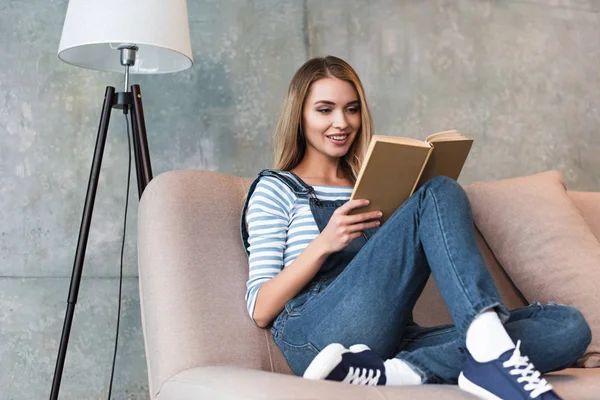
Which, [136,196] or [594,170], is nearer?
[136,196]

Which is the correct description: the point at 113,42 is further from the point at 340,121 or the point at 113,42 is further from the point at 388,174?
the point at 388,174

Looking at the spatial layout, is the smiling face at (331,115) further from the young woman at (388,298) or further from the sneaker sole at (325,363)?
the sneaker sole at (325,363)

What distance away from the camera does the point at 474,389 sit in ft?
4.79

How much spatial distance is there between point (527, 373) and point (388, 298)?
0.36 metres


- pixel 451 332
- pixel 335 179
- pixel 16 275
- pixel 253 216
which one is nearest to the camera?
pixel 451 332

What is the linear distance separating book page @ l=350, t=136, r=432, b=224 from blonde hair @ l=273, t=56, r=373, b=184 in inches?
19.7

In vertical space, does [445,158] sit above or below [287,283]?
above

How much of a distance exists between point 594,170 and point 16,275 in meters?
2.50

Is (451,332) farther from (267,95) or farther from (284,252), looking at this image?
(267,95)

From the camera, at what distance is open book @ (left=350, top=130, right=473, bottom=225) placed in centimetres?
166

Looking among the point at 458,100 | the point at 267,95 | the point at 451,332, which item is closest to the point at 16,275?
the point at 267,95

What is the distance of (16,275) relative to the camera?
2.76 metres

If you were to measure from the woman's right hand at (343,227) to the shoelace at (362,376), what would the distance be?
0.30 metres

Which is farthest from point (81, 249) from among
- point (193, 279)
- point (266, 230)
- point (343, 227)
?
point (343, 227)
